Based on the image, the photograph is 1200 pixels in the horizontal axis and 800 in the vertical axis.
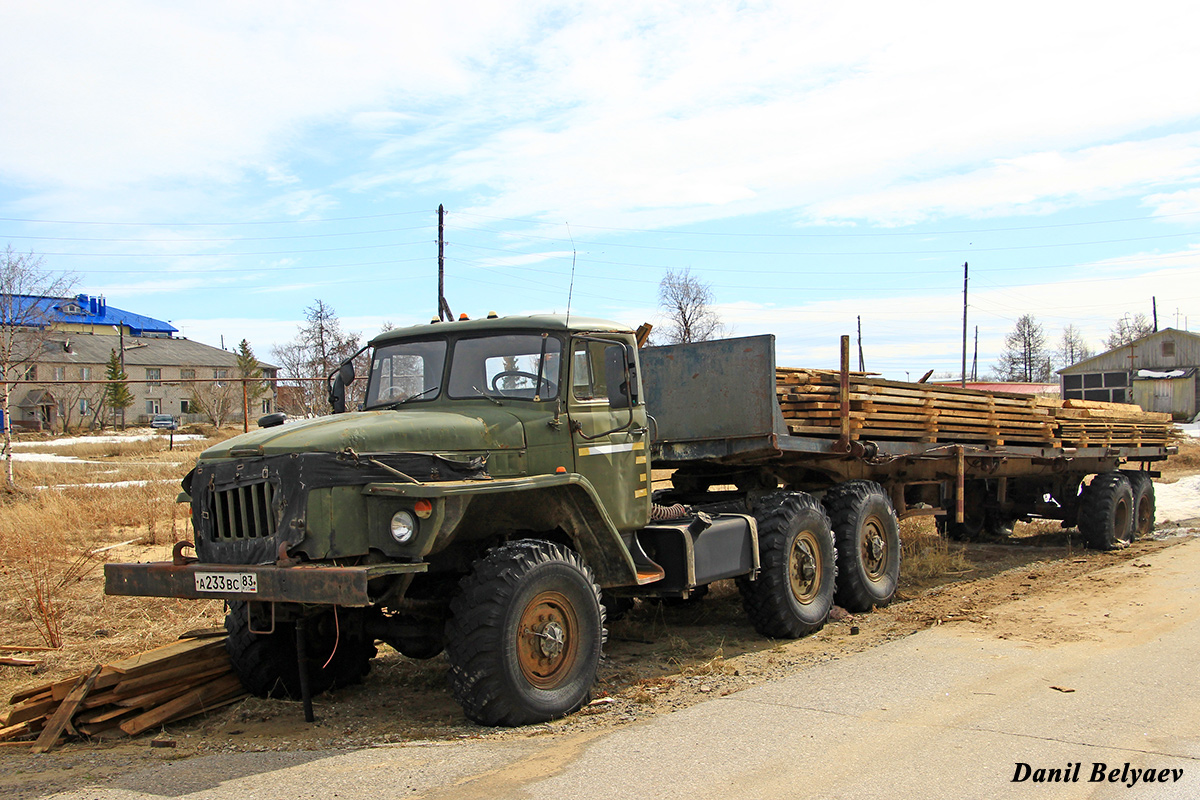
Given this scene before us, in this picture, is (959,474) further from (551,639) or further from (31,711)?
(31,711)

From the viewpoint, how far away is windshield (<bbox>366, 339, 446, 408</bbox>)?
6.76 m

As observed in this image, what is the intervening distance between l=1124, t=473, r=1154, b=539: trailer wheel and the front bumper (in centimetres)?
1314

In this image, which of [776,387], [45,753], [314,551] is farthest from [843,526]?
[45,753]

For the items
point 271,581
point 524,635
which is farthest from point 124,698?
point 524,635

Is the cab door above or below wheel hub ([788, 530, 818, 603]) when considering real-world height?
above

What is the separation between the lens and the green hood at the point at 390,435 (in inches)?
220

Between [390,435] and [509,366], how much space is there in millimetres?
1222

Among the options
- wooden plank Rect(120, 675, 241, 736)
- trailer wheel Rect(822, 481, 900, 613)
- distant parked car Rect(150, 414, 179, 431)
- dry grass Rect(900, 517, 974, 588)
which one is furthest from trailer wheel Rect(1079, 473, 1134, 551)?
distant parked car Rect(150, 414, 179, 431)

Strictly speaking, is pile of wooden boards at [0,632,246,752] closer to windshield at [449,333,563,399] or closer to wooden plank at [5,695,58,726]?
wooden plank at [5,695,58,726]

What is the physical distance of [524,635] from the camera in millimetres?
5836

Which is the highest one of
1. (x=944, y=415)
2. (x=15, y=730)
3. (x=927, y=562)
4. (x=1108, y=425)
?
(x=944, y=415)

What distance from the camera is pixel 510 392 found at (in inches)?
262

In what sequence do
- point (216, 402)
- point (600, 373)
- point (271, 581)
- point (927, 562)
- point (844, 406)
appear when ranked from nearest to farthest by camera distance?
point (271, 581)
point (600, 373)
point (844, 406)
point (927, 562)
point (216, 402)

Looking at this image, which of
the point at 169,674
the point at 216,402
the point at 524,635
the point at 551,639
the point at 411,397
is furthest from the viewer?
the point at 216,402
